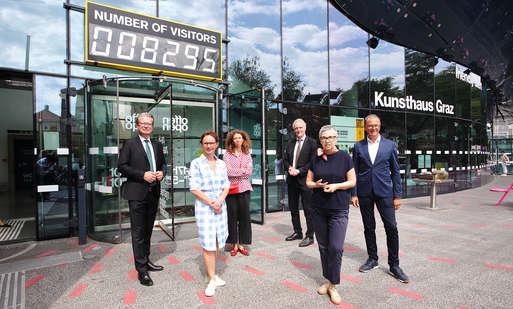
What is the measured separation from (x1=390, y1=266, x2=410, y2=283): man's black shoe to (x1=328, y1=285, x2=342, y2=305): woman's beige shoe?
88cm

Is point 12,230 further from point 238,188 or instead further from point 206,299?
point 206,299

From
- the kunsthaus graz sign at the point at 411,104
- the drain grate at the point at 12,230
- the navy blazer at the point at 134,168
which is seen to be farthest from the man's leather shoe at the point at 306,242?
the kunsthaus graz sign at the point at 411,104

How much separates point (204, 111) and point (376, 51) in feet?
19.3

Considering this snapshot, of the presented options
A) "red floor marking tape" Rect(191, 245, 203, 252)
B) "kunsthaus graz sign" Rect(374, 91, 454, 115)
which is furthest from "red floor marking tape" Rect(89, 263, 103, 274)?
Answer: "kunsthaus graz sign" Rect(374, 91, 454, 115)

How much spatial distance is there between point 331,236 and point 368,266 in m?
1.06

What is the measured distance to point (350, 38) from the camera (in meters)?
9.51

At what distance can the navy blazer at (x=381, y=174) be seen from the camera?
3678 millimetres

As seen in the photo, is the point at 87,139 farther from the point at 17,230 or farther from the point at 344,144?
the point at 344,144

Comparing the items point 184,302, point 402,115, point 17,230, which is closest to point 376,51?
point 402,115

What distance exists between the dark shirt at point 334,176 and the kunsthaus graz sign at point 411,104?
24.1ft

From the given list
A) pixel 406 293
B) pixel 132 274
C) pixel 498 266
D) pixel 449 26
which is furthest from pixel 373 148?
pixel 449 26

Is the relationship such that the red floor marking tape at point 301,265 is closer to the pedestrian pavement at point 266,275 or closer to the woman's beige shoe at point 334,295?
the pedestrian pavement at point 266,275

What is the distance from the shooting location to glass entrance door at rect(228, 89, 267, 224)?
249 inches

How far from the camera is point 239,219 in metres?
4.65
